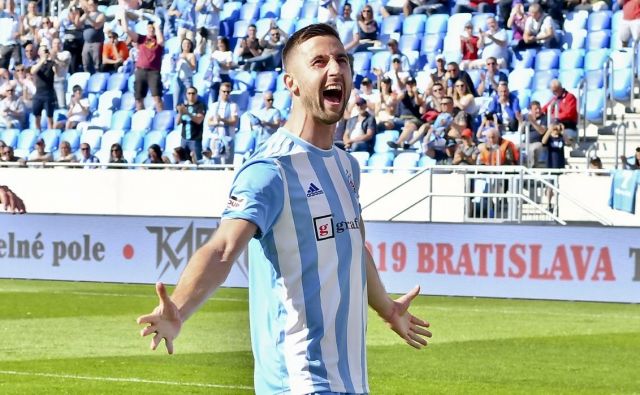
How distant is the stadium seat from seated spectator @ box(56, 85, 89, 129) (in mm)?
598

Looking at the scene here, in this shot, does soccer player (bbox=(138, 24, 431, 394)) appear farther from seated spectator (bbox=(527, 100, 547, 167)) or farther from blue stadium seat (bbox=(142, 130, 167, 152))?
blue stadium seat (bbox=(142, 130, 167, 152))

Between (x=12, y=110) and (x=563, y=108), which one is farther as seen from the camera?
(x=12, y=110)

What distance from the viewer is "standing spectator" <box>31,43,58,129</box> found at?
27.5 meters

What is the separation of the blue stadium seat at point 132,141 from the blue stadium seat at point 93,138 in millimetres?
566

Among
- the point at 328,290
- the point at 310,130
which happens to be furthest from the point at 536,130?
the point at 328,290

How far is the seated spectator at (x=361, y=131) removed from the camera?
22344 mm

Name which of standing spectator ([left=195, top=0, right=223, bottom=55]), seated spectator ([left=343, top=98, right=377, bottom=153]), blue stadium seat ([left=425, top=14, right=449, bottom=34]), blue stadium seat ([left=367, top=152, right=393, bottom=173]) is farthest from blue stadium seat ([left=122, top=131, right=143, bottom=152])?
blue stadium seat ([left=425, top=14, right=449, bottom=34])

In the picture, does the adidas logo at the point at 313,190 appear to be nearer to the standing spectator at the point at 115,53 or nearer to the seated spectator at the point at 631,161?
the seated spectator at the point at 631,161

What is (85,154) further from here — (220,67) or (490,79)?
(490,79)

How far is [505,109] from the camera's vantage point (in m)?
21.5

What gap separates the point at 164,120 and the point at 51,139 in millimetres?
2449

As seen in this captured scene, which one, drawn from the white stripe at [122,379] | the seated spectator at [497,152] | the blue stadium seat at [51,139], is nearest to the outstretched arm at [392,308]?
the white stripe at [122,379]

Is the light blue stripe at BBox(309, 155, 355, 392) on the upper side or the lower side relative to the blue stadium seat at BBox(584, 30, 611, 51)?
lower

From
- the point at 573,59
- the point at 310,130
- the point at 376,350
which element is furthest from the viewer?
the point at 573,59
